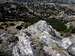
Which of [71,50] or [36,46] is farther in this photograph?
[71,50]

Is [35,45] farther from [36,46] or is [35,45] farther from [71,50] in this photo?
[71,50]

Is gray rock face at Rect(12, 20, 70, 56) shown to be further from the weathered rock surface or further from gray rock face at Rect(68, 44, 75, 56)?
gray rock face at Rect(68, 44, 75, 56)

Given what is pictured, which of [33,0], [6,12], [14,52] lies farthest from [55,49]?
[33,0]

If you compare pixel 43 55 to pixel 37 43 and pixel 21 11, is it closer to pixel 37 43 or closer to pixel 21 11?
pixel 37 43

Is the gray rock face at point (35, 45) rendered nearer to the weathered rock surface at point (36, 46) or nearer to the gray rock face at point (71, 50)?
the weathered rock surface at point (36, 46)

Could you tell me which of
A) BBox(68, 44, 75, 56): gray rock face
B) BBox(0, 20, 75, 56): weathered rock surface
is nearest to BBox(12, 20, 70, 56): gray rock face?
BBox(0, 20, 75, 56): weathered rock surface

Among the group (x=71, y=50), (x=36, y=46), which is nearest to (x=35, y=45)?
(x=36, y=46)

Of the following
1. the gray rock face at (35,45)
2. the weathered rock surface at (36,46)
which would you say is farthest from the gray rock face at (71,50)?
the gray rock face at (35,45)

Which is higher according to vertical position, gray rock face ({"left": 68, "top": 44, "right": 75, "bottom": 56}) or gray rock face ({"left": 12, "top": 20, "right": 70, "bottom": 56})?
gray rock face ({"left": 12, "top": 20, "right": 70, "bottom": 56})

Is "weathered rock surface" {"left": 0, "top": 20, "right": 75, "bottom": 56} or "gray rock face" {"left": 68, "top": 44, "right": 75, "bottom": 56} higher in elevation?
"weathered rock surface" {"left": 0, "top": 20, "right": 75, "bottom": 56}

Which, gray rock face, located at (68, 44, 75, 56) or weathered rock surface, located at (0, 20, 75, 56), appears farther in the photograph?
gray rock face, located at (68, 44, 75, 56)

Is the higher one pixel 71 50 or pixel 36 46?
pixel 36 46
